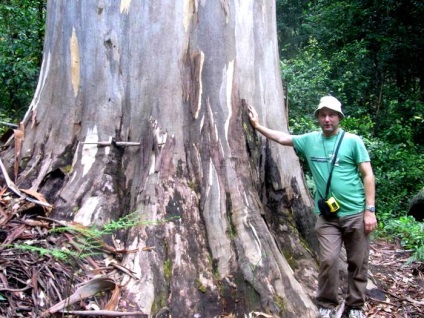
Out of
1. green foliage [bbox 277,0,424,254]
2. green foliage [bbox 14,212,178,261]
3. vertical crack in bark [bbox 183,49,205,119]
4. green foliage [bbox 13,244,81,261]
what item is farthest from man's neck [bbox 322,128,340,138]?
green foliage [bbox 277,0,424,254]

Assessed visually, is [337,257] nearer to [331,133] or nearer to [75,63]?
[331,133]

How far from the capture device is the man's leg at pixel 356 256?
435 cm

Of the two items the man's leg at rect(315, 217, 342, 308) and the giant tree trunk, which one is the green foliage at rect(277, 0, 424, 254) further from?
the man's leg at rect(315, 217, 342, 308)

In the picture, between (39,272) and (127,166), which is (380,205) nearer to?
(127,166)

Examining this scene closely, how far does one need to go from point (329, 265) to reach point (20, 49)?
31.8ft

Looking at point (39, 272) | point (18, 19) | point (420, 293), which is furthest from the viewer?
point (18, 19)

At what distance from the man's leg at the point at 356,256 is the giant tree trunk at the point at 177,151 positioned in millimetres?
360

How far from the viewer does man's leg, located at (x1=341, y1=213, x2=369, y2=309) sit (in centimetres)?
435

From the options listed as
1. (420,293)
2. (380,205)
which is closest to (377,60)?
(380,205)

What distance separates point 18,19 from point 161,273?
1002 centimetres

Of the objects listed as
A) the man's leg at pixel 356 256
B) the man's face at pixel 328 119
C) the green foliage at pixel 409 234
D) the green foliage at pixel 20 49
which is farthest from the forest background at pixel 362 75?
the man's face at pixel 328 119

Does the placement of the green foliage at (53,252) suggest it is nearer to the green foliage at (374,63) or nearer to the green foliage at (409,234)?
the green foliage at (409,234)

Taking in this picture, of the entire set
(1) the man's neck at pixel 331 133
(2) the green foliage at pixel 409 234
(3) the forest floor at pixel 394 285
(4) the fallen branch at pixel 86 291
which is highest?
(1) the man's neck at pixel 331 133

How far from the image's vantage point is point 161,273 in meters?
3.76
